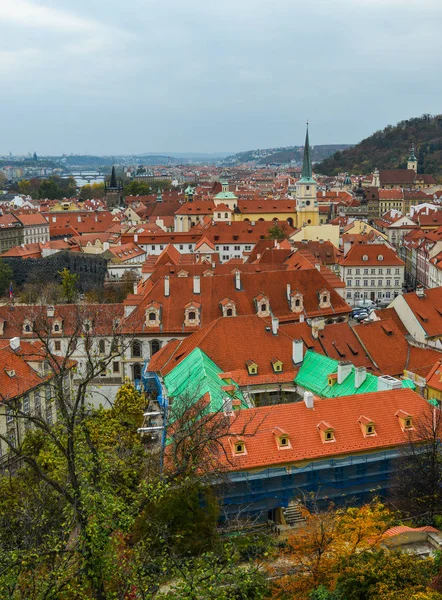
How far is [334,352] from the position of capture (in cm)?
4253

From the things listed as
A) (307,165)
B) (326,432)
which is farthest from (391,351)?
(307,165)

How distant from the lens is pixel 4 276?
87750 mm

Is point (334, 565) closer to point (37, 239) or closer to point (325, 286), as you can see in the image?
point (325, 286)

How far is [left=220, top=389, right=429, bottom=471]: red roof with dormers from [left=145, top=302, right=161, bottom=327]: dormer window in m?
19.7

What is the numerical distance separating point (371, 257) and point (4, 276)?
1765 inches

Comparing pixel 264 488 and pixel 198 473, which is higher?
pixel 198 473

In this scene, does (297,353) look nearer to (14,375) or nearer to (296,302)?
(296,302)

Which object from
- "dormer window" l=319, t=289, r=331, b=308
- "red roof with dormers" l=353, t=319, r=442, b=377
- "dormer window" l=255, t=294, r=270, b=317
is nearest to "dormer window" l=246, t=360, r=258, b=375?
"red roof with dormers" l=353, t=319, r=442, b=377

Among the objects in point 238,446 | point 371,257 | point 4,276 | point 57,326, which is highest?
point 371,257

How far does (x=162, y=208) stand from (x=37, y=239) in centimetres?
2508

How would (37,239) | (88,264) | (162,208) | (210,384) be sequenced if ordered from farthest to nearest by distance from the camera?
(162,208) → (37,239) → (88,264) → (210,384)

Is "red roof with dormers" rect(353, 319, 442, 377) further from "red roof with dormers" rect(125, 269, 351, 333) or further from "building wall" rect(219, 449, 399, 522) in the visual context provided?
"building wall" rect(219, 449, 399, 522)

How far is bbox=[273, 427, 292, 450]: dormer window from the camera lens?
29.3m

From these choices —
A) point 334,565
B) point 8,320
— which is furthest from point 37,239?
point 334,565
